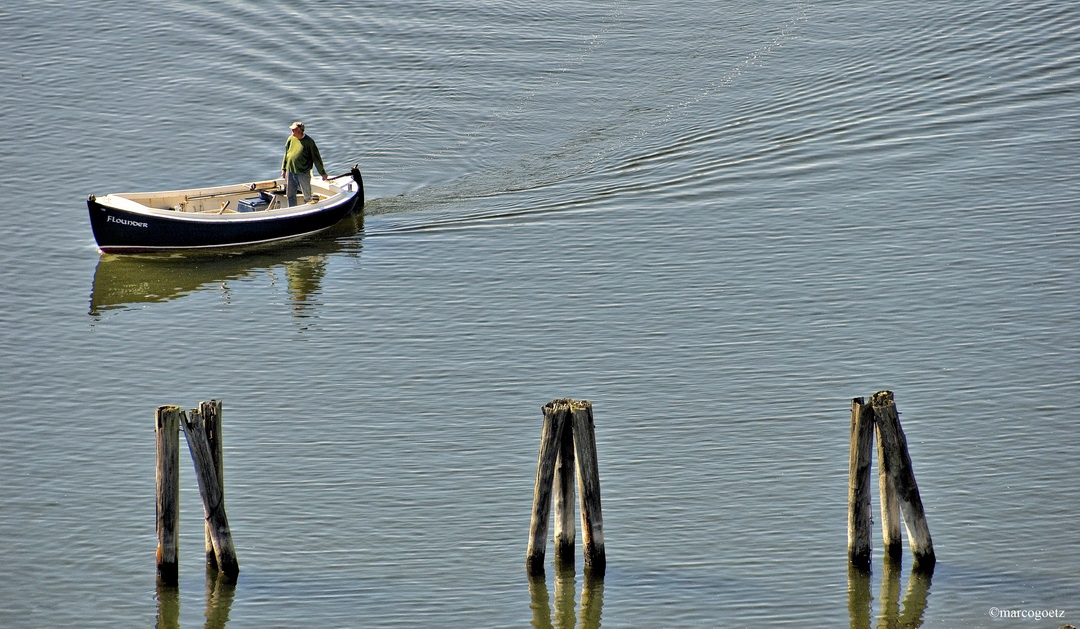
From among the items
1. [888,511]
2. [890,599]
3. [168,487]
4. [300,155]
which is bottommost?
[890,599]

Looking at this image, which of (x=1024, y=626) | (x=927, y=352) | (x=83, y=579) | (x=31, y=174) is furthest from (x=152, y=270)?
(x=1024, y=626)

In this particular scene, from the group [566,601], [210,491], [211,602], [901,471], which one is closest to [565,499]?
[566,601]

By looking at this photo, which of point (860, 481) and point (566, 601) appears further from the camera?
point (566, 601)

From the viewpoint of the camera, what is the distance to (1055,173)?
90.2 feet

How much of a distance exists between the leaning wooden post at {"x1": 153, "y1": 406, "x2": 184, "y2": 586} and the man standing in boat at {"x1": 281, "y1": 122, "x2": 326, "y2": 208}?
13.1 meters

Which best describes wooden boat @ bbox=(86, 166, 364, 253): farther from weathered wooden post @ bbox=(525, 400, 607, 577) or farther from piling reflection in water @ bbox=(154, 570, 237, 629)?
weathered wooden post @ bbox=(525, 400, 607, 577)

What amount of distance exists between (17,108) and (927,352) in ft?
79.6

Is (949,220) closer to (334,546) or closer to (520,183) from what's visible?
(520,183)

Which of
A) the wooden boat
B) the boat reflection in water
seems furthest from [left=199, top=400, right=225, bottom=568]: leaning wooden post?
the wooden boat

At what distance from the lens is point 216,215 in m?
26.0

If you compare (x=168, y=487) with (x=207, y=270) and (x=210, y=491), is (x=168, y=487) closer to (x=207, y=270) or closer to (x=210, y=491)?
(x=210, y=491)

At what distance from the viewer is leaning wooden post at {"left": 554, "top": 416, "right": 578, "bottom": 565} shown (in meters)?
13.1

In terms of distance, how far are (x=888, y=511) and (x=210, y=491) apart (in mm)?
6735

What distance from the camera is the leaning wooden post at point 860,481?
512 inches
